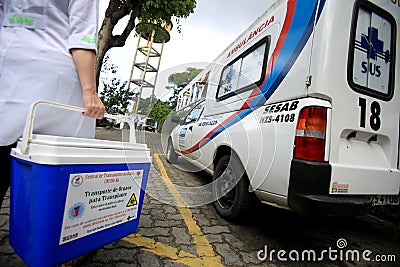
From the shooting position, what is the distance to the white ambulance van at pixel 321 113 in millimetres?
1643

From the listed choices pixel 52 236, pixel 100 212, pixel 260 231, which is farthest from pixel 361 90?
pixel 52 236

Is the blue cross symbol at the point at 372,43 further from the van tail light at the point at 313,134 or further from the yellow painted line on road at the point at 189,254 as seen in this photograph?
the yellow painted line on road at the point at 189,254

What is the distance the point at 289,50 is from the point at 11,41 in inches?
75.5

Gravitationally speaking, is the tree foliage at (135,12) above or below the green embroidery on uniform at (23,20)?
above

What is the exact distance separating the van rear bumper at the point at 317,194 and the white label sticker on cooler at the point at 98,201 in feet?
3.56

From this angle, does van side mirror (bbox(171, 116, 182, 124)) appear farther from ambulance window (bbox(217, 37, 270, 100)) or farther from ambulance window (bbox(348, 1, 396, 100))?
ambulance window (bbox(348, 1, 396, 100))

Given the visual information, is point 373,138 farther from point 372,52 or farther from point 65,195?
point 65,195

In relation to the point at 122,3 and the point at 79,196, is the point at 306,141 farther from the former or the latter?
the point at 122,3

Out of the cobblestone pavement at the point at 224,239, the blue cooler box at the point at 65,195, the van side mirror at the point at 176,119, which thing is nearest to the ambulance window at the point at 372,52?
the cobblestone pavement at the point at 224,239

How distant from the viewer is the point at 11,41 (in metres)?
1.05

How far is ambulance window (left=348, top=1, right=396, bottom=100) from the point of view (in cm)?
182

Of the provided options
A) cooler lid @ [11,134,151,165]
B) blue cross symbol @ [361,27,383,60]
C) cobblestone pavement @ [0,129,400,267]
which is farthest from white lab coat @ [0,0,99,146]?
blue cross symbol @ [361,27,383,60]

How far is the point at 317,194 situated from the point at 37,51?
1.84 metres

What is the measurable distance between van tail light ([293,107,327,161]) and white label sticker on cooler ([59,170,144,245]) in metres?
1.14
